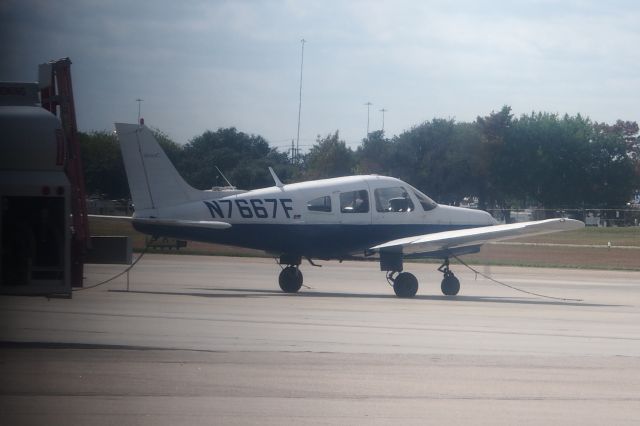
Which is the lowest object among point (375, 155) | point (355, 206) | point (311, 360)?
point (311, 360)

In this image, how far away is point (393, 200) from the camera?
2375 centimetres

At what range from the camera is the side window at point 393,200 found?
23.6m

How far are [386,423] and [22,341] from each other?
5.72 metres

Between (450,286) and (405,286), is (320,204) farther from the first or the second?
(450,286)

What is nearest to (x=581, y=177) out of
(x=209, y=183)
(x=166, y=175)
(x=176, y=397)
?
(x=209, y=183)

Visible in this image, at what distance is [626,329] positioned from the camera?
1672 cm

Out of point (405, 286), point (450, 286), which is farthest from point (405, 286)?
point (450, 286)

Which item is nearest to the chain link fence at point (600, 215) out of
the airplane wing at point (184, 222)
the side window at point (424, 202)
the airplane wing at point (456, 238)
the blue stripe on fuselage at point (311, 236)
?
the side window at point (424, 202)

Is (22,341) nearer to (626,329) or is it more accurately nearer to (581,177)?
(626,329)

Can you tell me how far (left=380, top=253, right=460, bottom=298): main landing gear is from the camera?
22688 millimetres

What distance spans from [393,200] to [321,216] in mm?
1798

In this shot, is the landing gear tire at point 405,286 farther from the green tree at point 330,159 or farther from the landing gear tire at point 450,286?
the green tree at point 330,159

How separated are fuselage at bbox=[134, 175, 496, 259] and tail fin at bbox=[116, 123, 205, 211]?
1.02 feet

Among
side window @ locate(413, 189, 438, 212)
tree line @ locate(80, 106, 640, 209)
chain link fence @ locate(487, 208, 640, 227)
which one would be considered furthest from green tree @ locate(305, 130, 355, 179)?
side window @ locate(413, 189, 438, 212)
